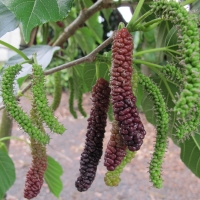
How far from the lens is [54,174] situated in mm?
1072

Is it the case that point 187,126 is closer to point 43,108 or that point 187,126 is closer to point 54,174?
point 43,108

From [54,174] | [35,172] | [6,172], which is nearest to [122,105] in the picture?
[35,172]

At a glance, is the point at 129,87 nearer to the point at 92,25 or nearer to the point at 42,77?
the point at 42,77

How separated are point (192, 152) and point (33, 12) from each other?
1.69 feet

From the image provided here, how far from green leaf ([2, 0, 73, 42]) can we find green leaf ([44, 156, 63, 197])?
0.57 metres

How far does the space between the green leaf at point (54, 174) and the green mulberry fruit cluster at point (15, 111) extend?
0.50 m

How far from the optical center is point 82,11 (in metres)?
0.95

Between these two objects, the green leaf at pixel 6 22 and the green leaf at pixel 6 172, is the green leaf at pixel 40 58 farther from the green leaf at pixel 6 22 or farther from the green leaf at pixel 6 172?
the green leaf at pixel 6 172

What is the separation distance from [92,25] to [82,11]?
60 centimetres

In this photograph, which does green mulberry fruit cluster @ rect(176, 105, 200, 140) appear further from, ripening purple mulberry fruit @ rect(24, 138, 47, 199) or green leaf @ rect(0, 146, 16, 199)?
green leaf @ rect(0, 146, 16, 199)

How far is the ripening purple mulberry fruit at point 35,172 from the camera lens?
666mm

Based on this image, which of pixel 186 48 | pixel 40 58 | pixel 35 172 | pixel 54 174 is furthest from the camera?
pixel 54 174

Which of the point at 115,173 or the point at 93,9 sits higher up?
the point at 93,9

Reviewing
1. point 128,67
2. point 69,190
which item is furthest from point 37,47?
point 69,190
